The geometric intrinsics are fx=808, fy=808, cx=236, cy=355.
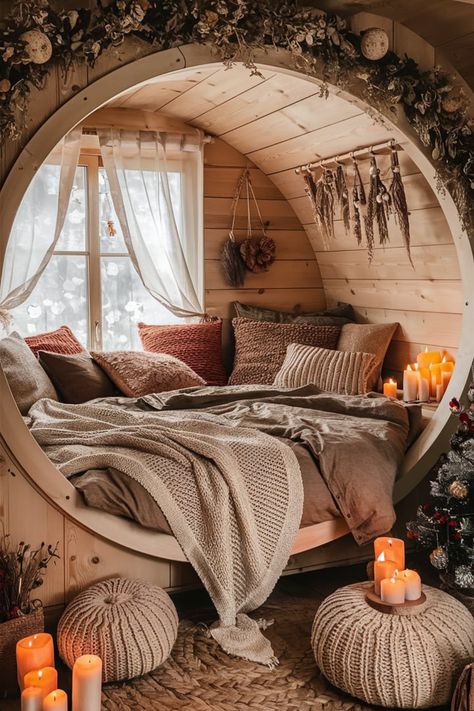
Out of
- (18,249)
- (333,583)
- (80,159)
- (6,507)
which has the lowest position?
(333,583)

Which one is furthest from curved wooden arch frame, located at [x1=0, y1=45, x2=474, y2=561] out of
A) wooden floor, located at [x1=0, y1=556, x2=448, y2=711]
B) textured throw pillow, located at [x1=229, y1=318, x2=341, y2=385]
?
textured throw pillow, located at [x1=229, y1=318, x2=341, y2=385]

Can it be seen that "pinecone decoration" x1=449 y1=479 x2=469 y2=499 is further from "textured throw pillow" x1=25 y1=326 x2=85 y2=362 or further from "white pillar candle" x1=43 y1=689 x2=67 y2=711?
"textured throw pillow" x1=25 y1=326 x2=85 y2=362

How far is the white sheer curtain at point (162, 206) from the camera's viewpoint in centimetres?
455

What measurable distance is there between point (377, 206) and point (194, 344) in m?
1.31

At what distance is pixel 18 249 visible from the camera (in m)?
4.27

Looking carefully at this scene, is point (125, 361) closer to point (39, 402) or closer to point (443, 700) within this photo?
point (39, 402)

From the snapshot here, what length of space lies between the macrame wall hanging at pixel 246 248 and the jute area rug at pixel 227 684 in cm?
238

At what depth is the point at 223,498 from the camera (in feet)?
9.38

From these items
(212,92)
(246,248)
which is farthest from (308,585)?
(212,92)

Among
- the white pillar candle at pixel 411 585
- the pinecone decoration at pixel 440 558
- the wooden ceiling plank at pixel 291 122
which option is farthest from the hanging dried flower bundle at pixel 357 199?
the white pillar candle at pixel 411 585

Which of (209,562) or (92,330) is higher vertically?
(92,330)

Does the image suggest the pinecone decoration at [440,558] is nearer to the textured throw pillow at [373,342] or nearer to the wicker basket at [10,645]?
the wicker basket at [10,645]

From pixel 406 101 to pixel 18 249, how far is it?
2.13 meters

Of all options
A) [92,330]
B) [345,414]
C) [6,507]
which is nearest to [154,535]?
[6,507]
